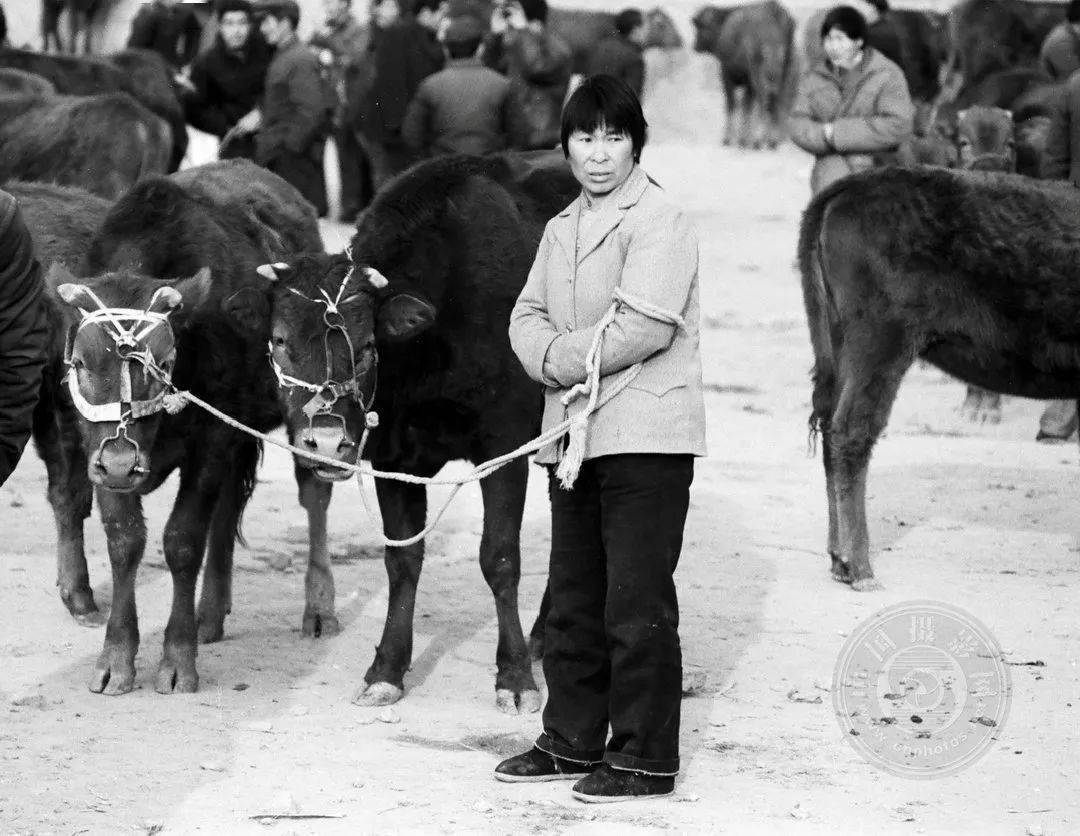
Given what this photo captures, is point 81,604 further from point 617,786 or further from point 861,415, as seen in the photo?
point 861,415

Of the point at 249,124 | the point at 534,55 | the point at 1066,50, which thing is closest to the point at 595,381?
the point at 249,124

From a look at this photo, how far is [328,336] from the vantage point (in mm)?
6105

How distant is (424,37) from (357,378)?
8987 mm

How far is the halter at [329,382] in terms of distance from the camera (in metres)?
6.03

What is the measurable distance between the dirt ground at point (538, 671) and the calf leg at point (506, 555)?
0.18 metres

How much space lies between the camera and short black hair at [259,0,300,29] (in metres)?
14.5

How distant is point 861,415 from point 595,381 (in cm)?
325

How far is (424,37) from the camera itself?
14.6 meters

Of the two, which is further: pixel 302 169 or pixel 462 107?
pixel 302 169

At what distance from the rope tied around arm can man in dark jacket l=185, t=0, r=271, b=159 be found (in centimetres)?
927

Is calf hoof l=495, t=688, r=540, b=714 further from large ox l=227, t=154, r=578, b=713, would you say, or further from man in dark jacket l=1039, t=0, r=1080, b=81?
man in dark jacket l=1039, t=0, r=1080, b=81

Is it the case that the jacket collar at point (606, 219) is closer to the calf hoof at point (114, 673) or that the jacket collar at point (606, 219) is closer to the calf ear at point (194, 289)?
the calf ear at point (194, 289)

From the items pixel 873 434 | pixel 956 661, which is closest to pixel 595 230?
pixel 956 661

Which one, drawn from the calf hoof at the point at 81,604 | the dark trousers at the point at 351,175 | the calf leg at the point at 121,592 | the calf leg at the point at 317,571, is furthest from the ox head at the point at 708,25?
the calf leg at the point at 121,592
